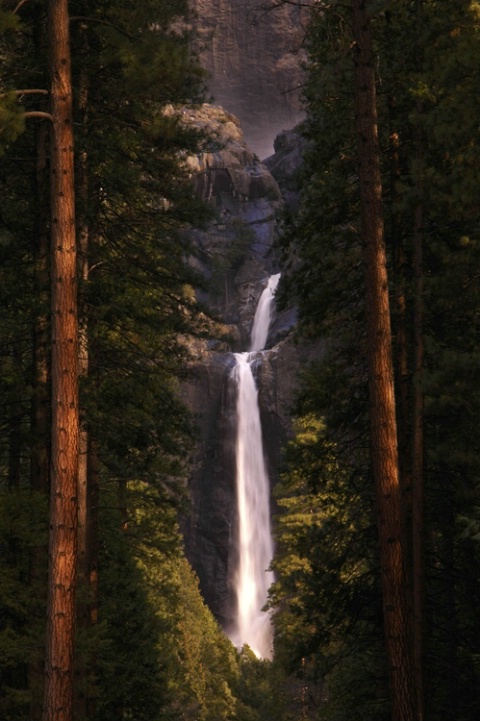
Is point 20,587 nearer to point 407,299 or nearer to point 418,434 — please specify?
point 418,434

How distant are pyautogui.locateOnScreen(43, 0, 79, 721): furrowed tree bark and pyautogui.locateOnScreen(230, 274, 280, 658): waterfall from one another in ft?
137

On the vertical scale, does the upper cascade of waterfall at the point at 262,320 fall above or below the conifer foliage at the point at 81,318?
above

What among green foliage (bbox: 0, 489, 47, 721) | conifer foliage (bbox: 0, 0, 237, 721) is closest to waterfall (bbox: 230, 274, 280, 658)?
conifer foliage (bbox: 0, 0, 237, 721)

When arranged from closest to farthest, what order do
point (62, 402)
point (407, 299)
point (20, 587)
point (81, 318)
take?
1. point (62, 402)
2. point (20, 587)
3. point (407, 299)
4. point (81, 318)

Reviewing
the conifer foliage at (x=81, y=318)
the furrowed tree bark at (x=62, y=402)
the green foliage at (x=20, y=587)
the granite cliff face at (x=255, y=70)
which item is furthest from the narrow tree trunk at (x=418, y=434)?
the granite cliff face at (x=255, y=70)

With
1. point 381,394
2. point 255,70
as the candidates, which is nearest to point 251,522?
point 381,394

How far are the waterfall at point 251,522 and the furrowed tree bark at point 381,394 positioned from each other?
41118 mm

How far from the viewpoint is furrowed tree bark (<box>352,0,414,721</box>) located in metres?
8.51

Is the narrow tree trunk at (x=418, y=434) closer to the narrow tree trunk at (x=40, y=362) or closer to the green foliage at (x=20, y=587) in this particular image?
the green foliage at (x=20, y=587)

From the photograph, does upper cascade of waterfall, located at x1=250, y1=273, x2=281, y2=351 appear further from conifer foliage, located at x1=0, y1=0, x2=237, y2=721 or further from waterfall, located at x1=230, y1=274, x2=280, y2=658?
conifer foliage, located at x1=0, y1=0, x2=237, y2=721

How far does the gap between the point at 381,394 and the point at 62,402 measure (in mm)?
3066

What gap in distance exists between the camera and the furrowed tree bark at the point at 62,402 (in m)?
7.88

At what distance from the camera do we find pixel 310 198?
12.4 m

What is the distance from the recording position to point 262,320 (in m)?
65.2
